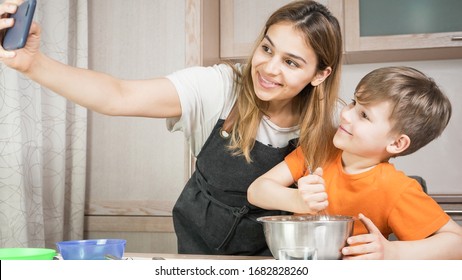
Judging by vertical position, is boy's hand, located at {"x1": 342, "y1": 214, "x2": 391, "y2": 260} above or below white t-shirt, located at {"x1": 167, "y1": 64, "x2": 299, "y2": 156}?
below

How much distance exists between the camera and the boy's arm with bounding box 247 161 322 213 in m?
1.21

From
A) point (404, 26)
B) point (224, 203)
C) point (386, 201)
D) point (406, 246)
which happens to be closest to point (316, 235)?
point (406, 246)

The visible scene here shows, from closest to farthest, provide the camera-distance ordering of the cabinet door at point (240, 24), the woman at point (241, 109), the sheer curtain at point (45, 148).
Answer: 1. the woman at point (241, 109)
2. the sheer curtain at point (45, 148)
3. the cabinet door at point (240, 24)

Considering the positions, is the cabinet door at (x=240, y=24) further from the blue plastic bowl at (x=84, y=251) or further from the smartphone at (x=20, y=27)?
the blue plastic bowl at (x=84, y=251)

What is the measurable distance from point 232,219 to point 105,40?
1433mm

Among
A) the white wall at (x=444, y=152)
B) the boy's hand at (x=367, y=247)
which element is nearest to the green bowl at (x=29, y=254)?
the boy's hand at (x=367, y=247)

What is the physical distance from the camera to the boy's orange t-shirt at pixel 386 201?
1103mm

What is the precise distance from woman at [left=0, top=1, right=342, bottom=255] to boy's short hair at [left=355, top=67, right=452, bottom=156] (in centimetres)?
20

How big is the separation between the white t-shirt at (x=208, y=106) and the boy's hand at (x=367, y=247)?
579mm

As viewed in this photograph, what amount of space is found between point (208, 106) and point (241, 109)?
0.09 meters

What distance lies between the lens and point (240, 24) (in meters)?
2.72

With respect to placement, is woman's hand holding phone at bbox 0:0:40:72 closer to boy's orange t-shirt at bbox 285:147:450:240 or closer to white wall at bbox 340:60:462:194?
boy's orange t-shirt at bbox 285:147:450:240

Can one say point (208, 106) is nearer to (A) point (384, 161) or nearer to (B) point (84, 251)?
(A) point (384, 161)

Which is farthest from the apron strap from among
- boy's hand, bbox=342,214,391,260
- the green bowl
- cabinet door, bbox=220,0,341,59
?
cabinet door, bbox=220,0,341,59
